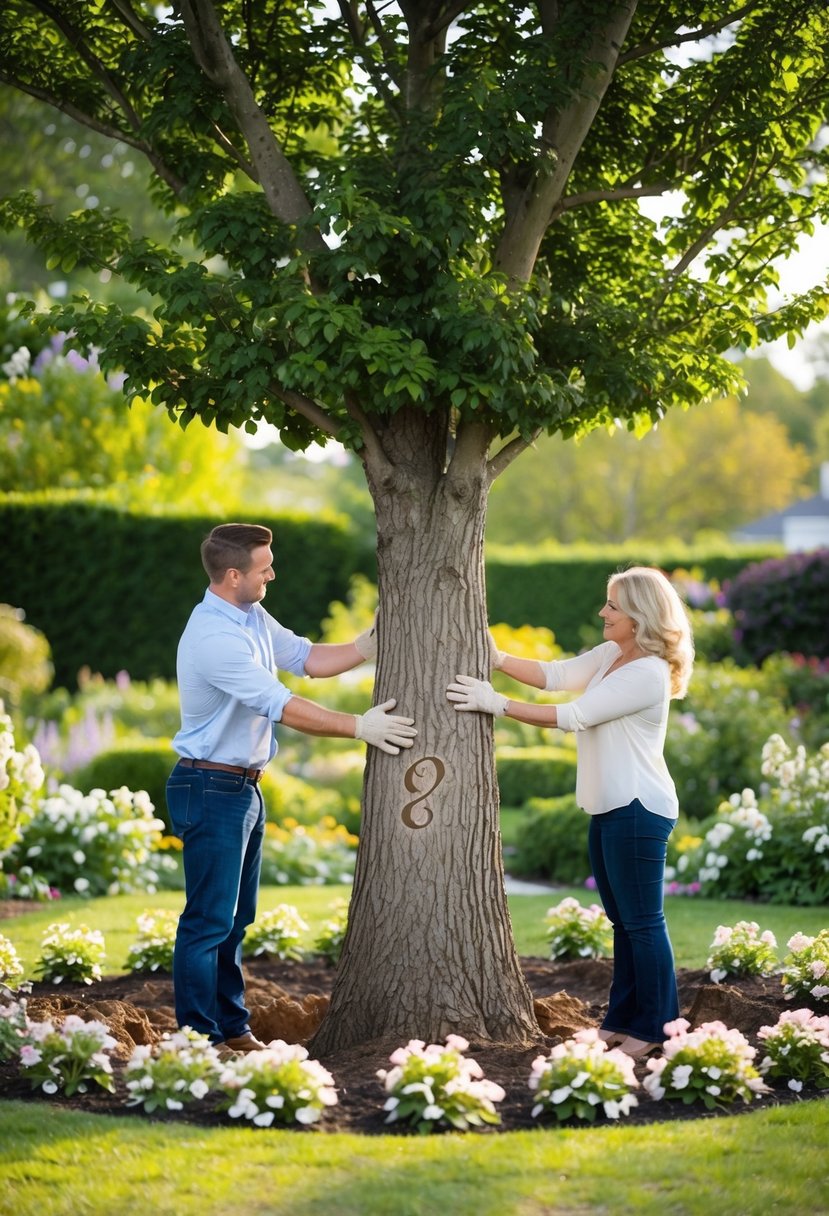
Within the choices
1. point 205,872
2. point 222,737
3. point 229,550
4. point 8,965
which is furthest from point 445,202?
point 8,965

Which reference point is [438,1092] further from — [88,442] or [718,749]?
[88,442]

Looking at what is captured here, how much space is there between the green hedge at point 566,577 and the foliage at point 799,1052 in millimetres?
13802

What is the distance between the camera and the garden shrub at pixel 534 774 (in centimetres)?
1107

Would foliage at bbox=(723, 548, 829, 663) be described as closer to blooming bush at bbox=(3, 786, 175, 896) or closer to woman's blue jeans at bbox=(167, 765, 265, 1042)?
blooming bush at bbox=(3, 786, 175, 896)

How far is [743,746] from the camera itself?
9.73 m

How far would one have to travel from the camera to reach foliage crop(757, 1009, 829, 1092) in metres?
3.95

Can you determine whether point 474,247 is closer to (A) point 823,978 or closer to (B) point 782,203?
(B) point 782,203

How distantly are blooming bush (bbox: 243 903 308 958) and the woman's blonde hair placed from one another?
281 cm

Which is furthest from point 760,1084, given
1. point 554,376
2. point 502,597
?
point 502,597

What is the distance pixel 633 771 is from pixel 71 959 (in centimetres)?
272

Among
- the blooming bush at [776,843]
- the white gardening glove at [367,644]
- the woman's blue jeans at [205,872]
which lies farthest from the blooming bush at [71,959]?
the blooming bush at [776,843]

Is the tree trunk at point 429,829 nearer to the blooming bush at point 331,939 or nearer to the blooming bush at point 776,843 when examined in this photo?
the blooming bush at point 331,939

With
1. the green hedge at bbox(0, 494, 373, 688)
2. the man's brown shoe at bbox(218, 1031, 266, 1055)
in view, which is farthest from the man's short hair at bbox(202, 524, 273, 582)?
the green hedge at bbox(0, 494, 373, 688)

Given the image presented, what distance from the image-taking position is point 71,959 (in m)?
5.67
